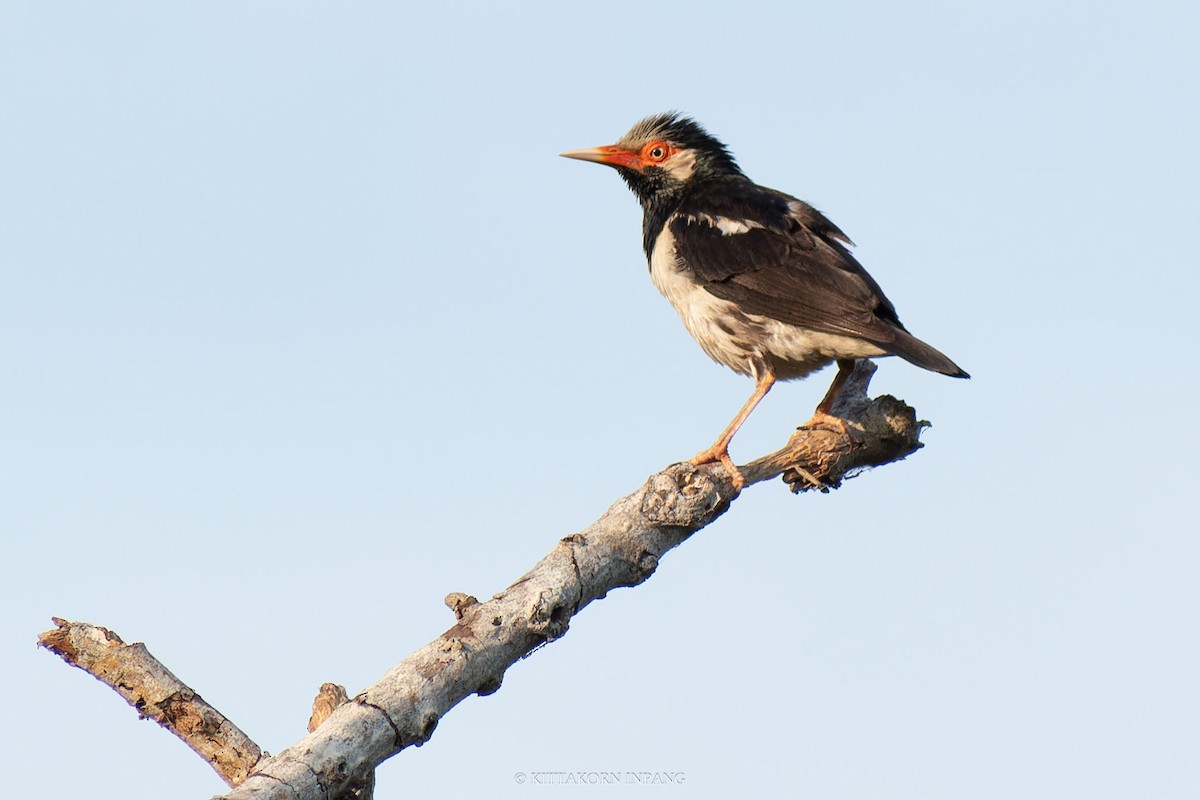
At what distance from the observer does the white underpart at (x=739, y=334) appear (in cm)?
725

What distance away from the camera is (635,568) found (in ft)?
18.3

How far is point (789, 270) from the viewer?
7.49 m

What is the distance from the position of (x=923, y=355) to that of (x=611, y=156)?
3.34m

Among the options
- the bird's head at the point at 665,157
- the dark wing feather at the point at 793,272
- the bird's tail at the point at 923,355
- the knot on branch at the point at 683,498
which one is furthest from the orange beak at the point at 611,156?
the knot on branch at the point at 683,498

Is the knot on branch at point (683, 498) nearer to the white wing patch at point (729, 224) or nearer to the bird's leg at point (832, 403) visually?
the bird's leg at point (832, 403)

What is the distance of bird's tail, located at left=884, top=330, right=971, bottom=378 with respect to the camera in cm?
664

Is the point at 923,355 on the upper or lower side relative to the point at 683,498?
upper

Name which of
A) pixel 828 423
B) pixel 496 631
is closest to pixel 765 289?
pixel 828 423

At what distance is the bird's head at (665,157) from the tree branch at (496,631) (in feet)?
9.11

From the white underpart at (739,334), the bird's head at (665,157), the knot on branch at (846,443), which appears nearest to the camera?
the knot on branch at (846,443)

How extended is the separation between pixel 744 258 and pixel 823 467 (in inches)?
56.9

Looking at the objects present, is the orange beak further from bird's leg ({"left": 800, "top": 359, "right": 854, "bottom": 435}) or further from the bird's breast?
bird's leg ({"left": 800, "top": 359, "right": 854, "bottom": 435})

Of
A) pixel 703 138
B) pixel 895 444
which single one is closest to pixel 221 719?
pixel 895 444

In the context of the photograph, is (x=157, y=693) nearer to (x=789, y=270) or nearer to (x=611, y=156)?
(x=789, y=270)
